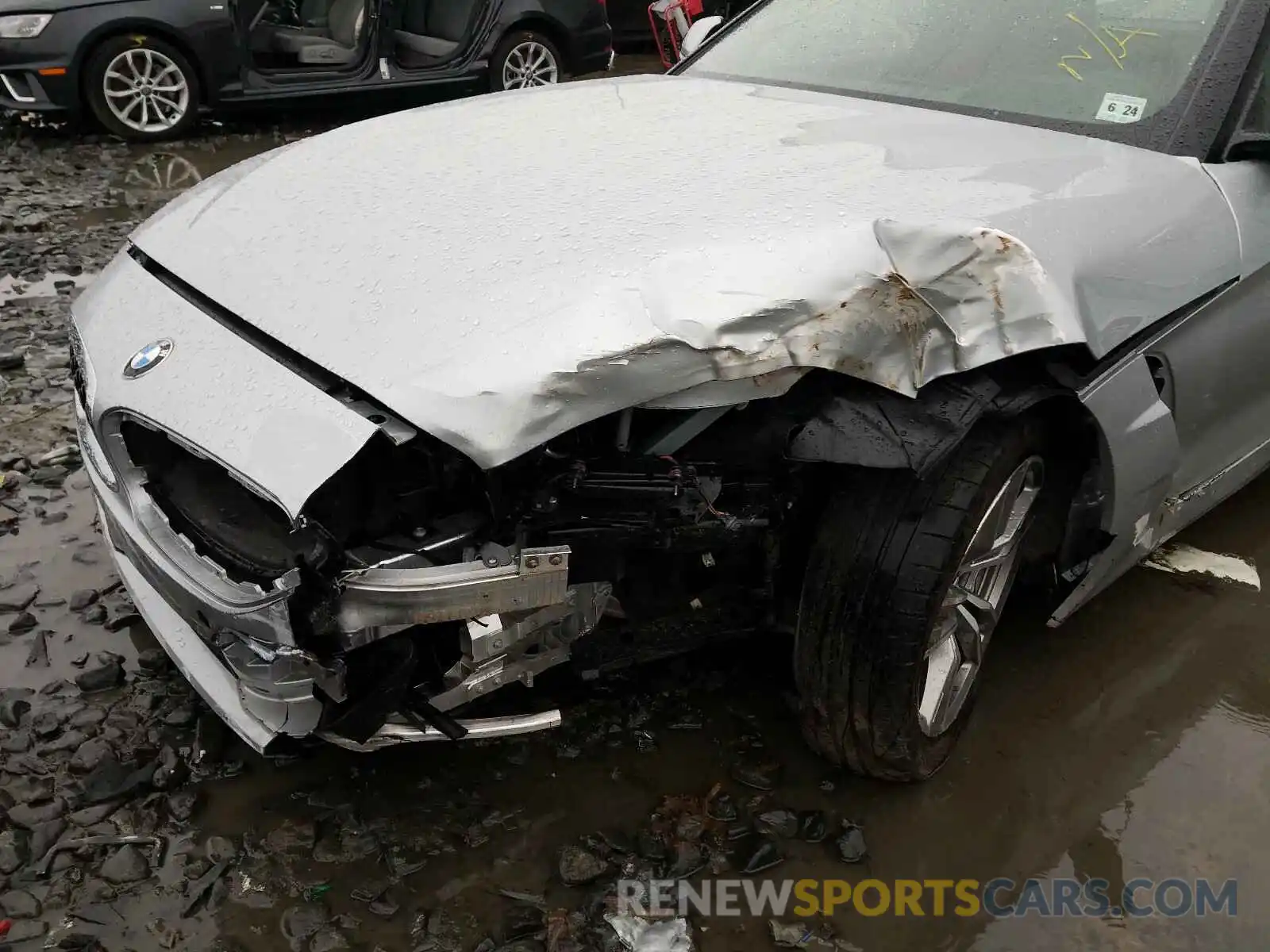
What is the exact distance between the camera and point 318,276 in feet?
6.07

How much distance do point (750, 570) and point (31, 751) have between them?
1.67 m

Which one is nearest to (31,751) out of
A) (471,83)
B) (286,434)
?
(286,434)

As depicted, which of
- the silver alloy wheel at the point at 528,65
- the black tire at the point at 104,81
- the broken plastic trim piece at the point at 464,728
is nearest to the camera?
the broken plastic trim piece at the point at 464,728

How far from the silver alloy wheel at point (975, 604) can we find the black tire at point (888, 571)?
10cm

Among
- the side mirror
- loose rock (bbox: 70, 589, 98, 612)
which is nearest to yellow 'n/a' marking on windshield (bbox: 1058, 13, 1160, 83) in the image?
the side mirror

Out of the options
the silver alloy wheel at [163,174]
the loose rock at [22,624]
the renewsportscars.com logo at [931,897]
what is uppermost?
the silver alloy wheel at [163,174]

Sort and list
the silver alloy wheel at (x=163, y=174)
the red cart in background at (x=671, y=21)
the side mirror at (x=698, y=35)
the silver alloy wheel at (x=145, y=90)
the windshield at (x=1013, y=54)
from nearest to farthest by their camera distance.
Result: the windshield at (x=1013, y=54)
the side mirror at (x=698, y=35)
the silver alloy wheel at (x=163, y=174)
the silver alloy wheel at (x=145, y=90)
the red cart in background at (x=671, y=21)

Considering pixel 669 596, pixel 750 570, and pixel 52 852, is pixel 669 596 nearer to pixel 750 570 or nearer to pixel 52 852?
Answer: pixel 750 570

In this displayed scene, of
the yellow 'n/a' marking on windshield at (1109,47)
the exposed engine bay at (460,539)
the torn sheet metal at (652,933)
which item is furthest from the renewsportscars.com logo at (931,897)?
the yellow 'n/a' marking on windshield at (1109,47)

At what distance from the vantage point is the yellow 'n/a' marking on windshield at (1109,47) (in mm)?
2385

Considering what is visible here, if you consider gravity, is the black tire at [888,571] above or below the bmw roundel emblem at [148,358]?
below

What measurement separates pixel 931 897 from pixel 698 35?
285 cm

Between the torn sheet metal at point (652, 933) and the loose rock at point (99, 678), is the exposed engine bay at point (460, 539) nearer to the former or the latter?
the torn sheet metal at point (652, 933)

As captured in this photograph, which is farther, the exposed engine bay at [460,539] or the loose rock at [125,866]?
the loose rock at [125,866]
